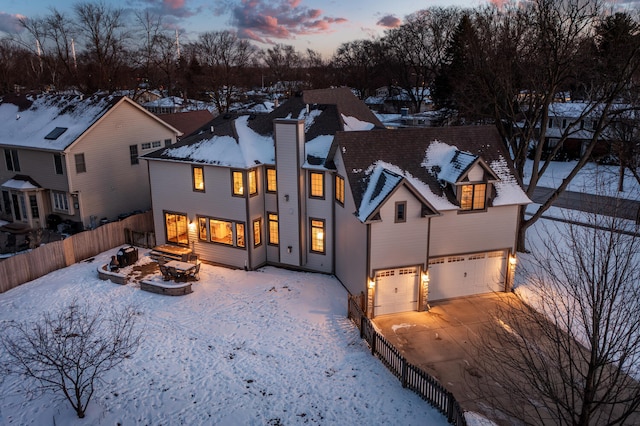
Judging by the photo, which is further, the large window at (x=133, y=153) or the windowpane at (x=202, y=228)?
the large window at (x=133, y=153)

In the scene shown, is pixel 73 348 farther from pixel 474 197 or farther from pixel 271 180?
pixel 474 197

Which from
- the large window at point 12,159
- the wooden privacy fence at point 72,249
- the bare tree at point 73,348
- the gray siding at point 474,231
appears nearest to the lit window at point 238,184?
the wooden privacy fence at point 72,249

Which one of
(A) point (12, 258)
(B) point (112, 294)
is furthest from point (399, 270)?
(A) point (12, 258)

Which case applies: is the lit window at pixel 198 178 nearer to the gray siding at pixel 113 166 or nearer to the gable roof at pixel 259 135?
the gable roof at pixel 259 135

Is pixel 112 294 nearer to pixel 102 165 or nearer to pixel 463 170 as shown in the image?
pixel 102 165

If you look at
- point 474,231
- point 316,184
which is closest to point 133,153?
point 316,184
